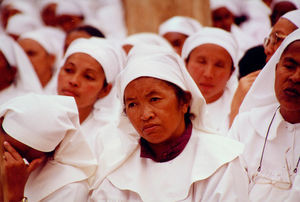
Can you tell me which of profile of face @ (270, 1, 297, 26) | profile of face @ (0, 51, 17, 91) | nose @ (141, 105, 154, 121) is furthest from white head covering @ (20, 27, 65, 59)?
nose @ (141, 105, 154, 121)

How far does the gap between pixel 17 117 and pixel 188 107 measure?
119cm

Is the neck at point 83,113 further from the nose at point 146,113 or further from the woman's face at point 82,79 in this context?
the nose at point 146,113

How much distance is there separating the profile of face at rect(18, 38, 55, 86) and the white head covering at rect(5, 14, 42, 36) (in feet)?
4.97

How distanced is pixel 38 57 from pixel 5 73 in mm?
1222

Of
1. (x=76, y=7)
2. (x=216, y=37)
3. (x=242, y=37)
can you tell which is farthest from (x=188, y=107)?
(x=76, y=7)

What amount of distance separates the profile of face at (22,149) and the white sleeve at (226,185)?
113 centimetres

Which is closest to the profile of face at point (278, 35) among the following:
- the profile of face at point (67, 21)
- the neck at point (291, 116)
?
the neck at point (291, 116)

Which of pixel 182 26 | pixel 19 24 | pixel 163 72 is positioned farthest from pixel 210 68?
pixel 19 24

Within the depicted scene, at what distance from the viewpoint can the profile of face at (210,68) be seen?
11.1 feet

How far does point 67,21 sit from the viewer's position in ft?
21.3

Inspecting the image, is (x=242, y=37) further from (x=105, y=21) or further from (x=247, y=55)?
(x=105, y=21)

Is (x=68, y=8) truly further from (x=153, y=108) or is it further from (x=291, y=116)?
(x=291, y=116)

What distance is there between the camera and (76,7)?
6918mm

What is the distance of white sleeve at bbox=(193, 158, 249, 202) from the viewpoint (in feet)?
7.10
